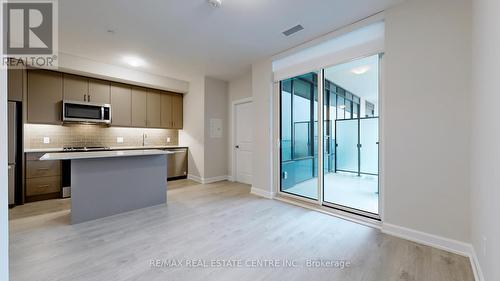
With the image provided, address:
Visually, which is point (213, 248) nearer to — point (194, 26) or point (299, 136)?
point (299, 136)

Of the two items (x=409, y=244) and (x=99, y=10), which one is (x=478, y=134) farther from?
(x=99, y=10)

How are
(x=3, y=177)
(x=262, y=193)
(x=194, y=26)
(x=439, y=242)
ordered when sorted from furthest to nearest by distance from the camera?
(x=262, y=193), (x=194, y=26), (x=439, y=242), (x=3, y=177)

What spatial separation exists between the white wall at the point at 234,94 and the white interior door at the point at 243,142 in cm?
16

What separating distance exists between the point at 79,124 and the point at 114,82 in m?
1.17

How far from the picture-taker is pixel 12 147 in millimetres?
3344

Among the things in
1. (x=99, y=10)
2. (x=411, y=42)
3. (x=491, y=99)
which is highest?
(x=99, y=10)


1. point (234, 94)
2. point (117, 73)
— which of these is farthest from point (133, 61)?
point (234, 94)

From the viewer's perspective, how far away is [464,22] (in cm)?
199

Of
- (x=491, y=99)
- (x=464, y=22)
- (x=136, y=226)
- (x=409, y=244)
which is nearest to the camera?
(x=491, y=99)

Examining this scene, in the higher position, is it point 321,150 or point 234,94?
point 234,94

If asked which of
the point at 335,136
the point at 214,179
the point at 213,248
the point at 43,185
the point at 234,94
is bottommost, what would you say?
the point at 213,248

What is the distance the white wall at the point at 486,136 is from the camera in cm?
129

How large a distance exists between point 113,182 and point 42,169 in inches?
73.5

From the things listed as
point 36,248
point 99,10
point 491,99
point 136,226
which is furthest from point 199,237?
point 99,10
